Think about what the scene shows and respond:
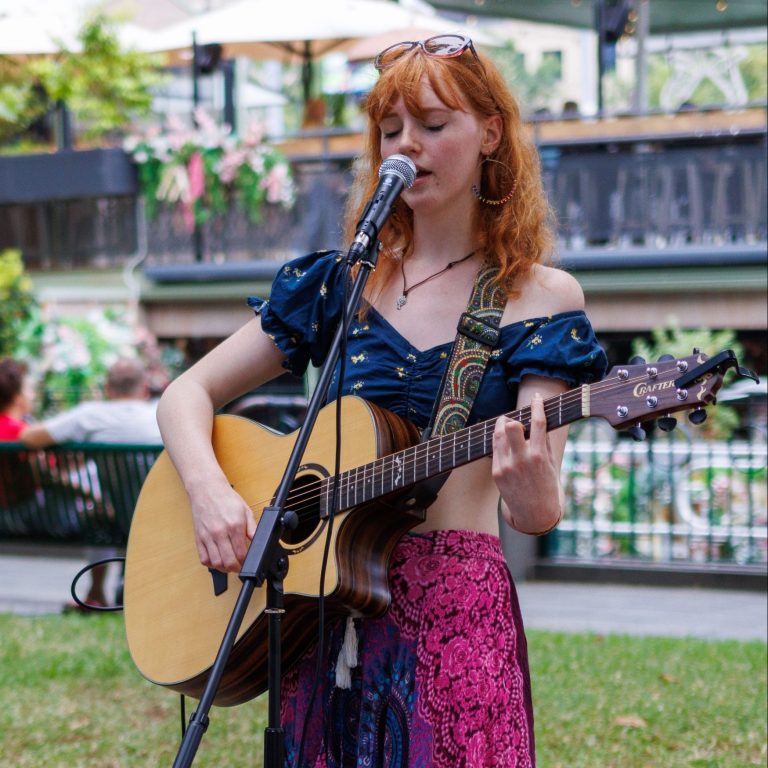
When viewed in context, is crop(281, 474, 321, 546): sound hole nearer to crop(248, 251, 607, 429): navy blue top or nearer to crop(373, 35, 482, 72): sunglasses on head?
crop(248, 251, 607, 429): navy blue top

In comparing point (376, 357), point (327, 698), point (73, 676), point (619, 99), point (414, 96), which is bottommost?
point (73, 676)

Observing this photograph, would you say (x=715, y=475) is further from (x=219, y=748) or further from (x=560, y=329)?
(x=560, y=329)

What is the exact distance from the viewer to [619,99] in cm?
1597

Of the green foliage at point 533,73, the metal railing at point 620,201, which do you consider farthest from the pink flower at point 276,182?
the green foliage at point 533,73

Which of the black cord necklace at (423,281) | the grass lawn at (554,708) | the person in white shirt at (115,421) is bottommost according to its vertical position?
the grass lawn at (554,708)

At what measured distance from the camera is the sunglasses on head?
2416 mm

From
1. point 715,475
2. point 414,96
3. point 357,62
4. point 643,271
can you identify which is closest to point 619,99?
point 357,62

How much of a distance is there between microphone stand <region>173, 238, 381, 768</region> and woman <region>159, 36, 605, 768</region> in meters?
0.25

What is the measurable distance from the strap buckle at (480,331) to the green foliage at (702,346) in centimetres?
516

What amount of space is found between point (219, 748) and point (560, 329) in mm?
3081

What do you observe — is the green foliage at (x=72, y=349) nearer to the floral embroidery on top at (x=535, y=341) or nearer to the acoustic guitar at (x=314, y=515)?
the acoustic guitar at (x=314, y=515)

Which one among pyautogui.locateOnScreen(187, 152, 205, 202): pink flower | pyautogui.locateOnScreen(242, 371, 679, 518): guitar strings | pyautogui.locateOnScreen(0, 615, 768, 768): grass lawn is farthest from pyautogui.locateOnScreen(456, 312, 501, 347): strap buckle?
pyautogui.locateOnScreen(187, 152, 205, 202): pink flower

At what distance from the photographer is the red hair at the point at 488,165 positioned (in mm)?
2389

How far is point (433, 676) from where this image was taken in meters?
2.27
